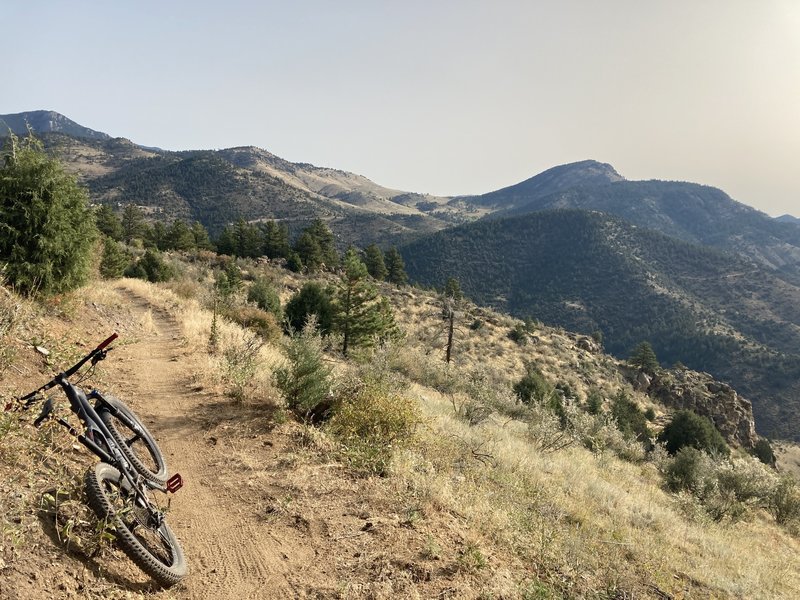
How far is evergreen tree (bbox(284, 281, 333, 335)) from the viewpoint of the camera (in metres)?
24.4

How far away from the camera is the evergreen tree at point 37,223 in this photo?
958 centimetres

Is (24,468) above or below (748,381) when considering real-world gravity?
above

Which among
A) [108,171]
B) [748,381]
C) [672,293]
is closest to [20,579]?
[748,381]

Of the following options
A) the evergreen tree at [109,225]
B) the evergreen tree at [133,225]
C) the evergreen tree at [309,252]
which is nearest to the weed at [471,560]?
the evergreen tree at [309,252]

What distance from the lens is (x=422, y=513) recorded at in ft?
17.7

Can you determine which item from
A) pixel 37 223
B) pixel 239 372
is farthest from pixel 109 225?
pixel 239 372

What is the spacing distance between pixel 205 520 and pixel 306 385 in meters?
2.99

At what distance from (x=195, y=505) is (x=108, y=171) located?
204 metres

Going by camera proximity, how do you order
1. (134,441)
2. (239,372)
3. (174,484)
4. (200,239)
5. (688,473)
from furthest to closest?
(200,239)
(688,473)
(239,372)
(134,441)
(174,484)

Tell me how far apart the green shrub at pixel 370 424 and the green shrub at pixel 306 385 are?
11.9 inches

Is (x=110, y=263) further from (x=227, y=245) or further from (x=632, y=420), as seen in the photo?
(x=632, y=420)

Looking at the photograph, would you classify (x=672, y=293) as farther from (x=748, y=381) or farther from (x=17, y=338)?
(x=17, y=338)

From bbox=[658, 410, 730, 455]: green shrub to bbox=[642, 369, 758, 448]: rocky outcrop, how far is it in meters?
16.7

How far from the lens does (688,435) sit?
27625mm
